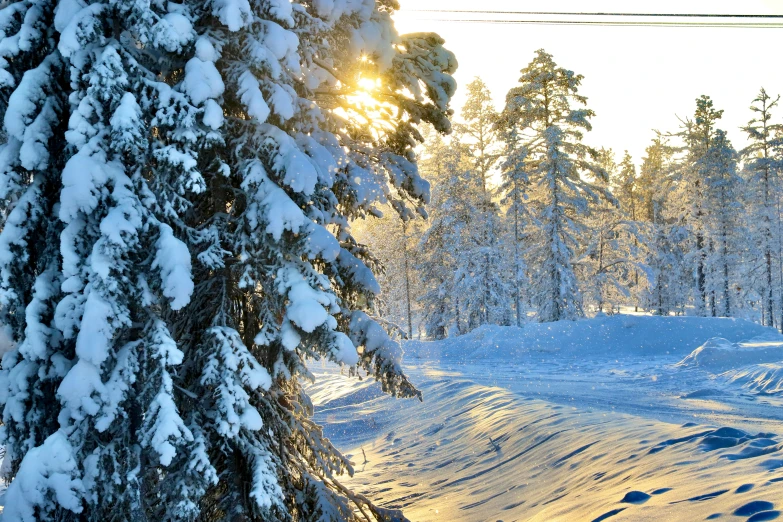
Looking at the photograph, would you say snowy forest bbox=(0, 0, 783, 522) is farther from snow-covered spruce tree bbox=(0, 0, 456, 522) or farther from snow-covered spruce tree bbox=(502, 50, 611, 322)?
snow-covered spruce tree bbox=(502, 50, 611, 322)

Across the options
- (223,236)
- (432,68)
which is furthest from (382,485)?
(432,68)

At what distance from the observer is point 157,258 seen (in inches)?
172

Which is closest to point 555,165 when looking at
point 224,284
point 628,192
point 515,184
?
point 515,184

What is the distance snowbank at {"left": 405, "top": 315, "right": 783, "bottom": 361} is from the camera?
1927 cm

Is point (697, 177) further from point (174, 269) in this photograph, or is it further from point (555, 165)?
point (174, 269)

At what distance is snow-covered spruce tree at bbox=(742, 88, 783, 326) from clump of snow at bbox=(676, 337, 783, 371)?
24568 mm

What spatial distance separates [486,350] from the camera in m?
21.0

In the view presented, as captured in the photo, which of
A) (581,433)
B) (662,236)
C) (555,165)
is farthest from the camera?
(662,236)

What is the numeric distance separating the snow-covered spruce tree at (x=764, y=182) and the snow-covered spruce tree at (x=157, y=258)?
124 feet

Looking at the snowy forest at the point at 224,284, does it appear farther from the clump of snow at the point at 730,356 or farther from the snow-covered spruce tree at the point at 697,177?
the snow-covered spruce tree at the point at 697,177

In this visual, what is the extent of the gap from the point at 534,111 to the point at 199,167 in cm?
2560

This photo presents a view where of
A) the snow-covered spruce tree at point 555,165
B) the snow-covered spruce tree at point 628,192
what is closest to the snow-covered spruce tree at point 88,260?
the snow-covered spruce tree at point 555,165

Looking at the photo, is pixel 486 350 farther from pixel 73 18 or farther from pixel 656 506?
pixel 73 18

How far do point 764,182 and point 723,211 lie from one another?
4.21 metres
